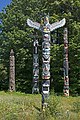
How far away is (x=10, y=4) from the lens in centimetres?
4194

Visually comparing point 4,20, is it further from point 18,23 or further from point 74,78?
point 74,78

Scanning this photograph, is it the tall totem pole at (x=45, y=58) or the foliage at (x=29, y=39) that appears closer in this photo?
the tall totem pole at (x=45, y=58)

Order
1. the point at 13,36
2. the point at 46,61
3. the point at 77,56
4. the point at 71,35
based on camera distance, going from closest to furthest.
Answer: the point at 46,61 → the point at 77,56 → the point at 71,35 → the point at 13,36

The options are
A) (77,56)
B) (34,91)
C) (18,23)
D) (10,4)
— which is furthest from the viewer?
(10,4)

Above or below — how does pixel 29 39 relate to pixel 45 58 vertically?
above

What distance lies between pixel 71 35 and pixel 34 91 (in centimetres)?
857

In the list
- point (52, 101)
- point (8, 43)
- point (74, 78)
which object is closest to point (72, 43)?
point (74, 78)

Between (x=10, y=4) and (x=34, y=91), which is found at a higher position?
(x=10, y=4)

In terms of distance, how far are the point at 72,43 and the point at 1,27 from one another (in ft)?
37.9

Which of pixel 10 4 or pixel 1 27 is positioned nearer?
pixel 1 27

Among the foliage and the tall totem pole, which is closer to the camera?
the tall totem pole

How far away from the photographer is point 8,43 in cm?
3597

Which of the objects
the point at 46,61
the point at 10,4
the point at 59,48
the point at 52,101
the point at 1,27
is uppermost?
the point at 10,4

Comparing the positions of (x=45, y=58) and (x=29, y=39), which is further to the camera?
(x=29, y=39)
